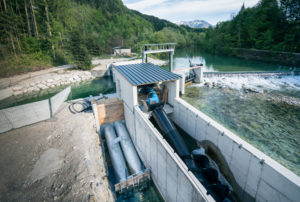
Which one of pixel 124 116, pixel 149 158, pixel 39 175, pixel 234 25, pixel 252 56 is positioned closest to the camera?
pixel 39 175

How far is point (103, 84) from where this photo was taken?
26.1 m

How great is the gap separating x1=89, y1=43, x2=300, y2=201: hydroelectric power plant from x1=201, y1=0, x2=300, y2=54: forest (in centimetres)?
4123

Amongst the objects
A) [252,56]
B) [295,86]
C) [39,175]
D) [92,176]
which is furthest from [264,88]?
[252,56]

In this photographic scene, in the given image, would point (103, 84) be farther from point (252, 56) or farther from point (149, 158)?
point (252, 56)

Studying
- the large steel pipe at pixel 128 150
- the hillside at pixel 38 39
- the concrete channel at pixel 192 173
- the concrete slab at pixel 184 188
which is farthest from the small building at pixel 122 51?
the concrete slab at pixel 184 188

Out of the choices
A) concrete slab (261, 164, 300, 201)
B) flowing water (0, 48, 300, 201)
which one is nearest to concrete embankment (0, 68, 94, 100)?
flowing water (0, 48, 300, 201)

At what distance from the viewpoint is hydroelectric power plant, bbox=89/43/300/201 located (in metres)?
5.87

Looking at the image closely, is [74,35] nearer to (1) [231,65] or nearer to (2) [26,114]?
(2) [26,114]

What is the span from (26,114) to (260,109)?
20.2 meters

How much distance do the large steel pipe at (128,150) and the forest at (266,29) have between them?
44456 mm

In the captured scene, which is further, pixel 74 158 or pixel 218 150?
pixel 218 150

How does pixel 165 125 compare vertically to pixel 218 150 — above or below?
above

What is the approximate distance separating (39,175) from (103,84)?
2047cm

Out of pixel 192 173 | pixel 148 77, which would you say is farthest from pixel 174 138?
pixel 148 77
